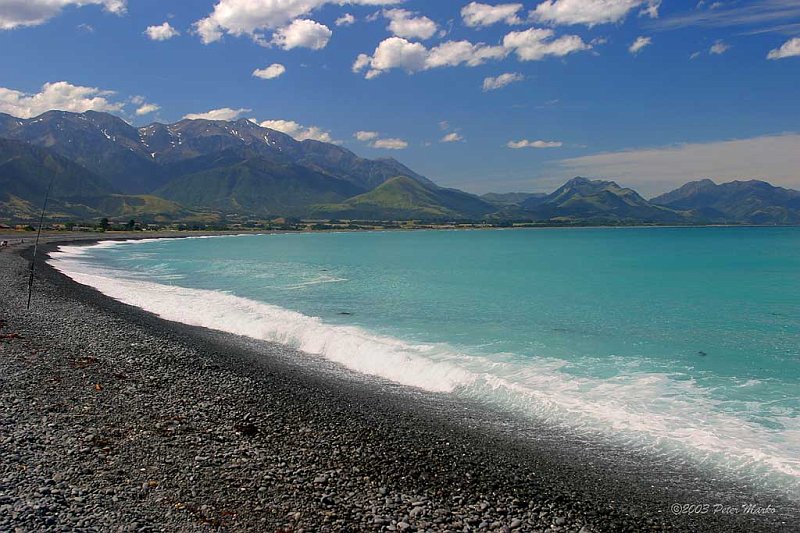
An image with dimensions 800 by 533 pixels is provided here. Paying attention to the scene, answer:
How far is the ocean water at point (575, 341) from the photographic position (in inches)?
598

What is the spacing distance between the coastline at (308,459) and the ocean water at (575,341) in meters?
2.29

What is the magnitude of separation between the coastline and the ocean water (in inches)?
90.2

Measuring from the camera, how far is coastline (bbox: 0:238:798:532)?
30.2ft

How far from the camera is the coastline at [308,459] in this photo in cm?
920

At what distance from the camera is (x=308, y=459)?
1123cm

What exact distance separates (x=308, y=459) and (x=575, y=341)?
63.7 ft

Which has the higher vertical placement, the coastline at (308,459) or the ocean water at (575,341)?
the coastline at (308,459)

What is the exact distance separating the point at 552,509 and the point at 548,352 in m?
15.6

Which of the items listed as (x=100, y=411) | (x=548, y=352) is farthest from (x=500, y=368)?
(x=100, y=411)

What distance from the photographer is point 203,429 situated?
12672 millimetres

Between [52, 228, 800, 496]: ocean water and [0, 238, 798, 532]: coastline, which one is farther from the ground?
[0, 238, 798, 532]: coastline

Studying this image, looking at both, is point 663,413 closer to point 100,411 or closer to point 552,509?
point 552,509

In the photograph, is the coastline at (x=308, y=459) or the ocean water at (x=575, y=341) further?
the ocean water at (x=575, y=341)

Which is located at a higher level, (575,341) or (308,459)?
(308,459)
